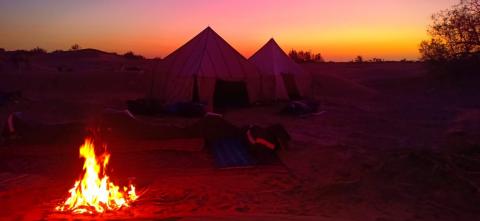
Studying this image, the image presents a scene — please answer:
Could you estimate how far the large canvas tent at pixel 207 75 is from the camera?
16531mm

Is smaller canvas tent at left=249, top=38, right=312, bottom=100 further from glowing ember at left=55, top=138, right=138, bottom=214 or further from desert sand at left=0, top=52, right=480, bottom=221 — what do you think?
glowing ember at left=55, top=138, right=138, bottom=214

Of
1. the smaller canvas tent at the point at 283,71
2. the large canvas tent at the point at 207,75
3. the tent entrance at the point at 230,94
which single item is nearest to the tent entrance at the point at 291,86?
the smaller canvas tent at the point at 283,71

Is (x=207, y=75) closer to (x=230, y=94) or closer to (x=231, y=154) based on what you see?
(x=230, y=94)

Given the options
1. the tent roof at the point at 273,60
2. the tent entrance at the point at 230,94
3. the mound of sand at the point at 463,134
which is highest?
the tent roof at the point at 273,60

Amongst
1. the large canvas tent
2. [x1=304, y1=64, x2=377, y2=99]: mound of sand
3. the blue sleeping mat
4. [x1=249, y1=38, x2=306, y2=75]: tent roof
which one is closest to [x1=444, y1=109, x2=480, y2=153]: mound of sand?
the blue sleeping mat

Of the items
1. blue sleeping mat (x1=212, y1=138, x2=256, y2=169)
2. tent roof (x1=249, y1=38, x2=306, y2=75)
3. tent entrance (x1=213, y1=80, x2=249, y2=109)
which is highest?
tent roof (x1=249, y1=38, x2=306, y2=75)

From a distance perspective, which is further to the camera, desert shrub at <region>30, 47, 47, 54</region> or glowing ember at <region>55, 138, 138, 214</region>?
desert shrub at <region>30, 47, 47, 54</region>

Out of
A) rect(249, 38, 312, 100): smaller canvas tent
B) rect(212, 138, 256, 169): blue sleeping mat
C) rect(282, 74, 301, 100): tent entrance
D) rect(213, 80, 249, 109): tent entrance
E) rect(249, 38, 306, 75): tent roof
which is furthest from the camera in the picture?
rect(282, 74, 301, 100): tent entrance

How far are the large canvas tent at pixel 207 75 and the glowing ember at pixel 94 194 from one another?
32.6 ft

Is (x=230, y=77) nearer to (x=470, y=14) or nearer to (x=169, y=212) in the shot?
(x=470, y=14)

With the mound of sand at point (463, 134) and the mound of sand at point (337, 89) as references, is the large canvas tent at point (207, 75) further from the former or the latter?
the mound of sand at point (463, 134)

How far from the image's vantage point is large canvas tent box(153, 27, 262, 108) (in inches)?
651

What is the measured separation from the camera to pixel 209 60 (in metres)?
16.9

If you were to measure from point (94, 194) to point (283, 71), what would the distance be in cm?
1422
